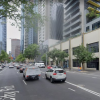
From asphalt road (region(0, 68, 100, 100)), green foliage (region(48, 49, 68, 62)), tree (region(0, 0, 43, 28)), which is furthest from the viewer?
green foliage (region(48, 49, 68, 62))

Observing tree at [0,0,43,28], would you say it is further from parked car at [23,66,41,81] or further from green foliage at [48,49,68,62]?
green foliage at [48,49,68,62]

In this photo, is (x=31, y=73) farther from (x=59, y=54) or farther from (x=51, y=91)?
(x=59, y=54)

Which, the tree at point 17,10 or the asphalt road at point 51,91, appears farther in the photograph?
the tree at point 17,10

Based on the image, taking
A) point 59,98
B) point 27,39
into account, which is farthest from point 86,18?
point 27,39

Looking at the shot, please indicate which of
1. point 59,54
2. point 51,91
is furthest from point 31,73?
point 59,54

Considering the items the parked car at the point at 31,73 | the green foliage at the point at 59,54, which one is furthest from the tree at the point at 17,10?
the green foliage at the point at 59,54

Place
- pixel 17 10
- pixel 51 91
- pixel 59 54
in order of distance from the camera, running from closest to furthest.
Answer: pixel 51 91 < pixel 17 10 < pixel 59 54

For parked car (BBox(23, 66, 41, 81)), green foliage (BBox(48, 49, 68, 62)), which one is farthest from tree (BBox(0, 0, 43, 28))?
green foliage (BBox(48, 49, 68, 62))

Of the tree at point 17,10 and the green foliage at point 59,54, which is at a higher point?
the tree at point 17,10

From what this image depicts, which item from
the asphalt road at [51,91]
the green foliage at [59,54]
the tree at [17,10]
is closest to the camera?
the asphalt road at [51,91]

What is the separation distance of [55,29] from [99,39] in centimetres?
4788

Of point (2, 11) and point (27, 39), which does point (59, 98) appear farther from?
point (27, 39)

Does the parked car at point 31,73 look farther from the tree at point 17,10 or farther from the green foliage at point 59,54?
the green foliage at point 59,54

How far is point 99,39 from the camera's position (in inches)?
1135
